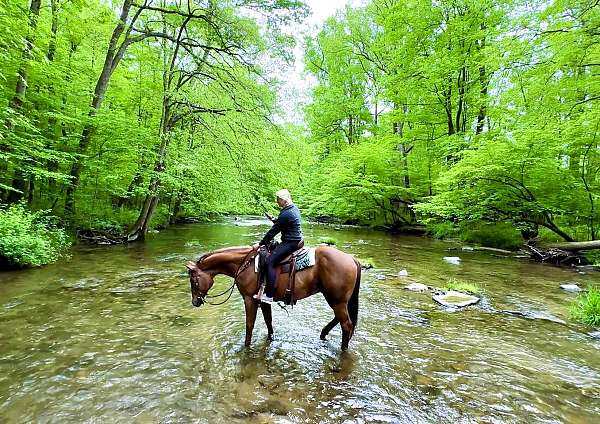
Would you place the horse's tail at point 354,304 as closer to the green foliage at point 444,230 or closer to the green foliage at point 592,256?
the green foliage at point 592,256

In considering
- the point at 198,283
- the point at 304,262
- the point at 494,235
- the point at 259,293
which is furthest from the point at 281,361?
the point at 494,235

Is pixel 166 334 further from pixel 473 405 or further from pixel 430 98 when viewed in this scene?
A: pixel 430 98

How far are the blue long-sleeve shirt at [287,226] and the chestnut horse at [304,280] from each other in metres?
0.47

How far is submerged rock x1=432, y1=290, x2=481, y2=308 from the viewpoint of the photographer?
8215 mm

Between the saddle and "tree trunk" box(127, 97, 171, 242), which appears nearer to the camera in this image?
the saddle

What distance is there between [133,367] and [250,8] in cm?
1497

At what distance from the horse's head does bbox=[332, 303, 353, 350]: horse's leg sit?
2.28 m

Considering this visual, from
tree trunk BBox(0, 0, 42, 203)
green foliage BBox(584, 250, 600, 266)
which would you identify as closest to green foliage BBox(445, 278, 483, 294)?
green foliage BBox(584, 250, 600, 266)

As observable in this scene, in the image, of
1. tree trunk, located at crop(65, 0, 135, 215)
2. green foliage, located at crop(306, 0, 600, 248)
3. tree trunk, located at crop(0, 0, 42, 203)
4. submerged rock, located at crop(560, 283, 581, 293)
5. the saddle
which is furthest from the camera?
tree trunk, located at crop(65, 0, 135, 215)

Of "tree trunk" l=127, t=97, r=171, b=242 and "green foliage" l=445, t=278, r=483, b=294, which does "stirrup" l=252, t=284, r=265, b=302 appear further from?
"tree trunk" l=127, t=97, r=171, b=242

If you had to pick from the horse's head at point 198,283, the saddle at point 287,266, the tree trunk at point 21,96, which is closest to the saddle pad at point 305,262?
the saddle at point 287,266

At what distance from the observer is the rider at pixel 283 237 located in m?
5.83

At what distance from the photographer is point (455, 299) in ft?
27.9

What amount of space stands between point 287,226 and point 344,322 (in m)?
1.89
